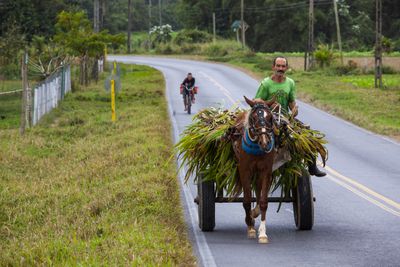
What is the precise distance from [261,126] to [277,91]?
1700 millimetres

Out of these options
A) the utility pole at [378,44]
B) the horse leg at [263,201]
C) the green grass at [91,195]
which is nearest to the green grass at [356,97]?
the utility pole at [378,44]

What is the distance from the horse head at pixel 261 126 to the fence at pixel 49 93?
1903 cm

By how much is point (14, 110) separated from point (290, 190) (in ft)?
81.9

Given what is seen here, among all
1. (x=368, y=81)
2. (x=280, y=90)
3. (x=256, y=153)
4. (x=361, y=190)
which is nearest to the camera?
(x=256, y=153)

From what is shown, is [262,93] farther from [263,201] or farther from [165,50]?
[165,50]

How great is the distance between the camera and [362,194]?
15.7 m

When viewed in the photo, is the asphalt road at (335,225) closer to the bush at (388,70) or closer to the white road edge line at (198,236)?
the white road edge line at (198,236)

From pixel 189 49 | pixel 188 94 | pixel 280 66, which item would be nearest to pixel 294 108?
pixel 280 66

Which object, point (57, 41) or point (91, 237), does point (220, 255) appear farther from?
point (57, 41)

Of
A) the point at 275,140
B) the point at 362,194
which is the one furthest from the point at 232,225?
the point at 362,194

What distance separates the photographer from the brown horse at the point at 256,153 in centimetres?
1066

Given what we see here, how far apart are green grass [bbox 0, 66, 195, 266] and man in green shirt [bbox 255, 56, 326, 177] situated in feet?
7.08

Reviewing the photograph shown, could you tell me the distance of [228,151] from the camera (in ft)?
38.9

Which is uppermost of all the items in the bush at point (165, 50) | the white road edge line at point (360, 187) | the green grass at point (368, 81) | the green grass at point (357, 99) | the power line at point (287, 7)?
the power line at point (287, 7)
